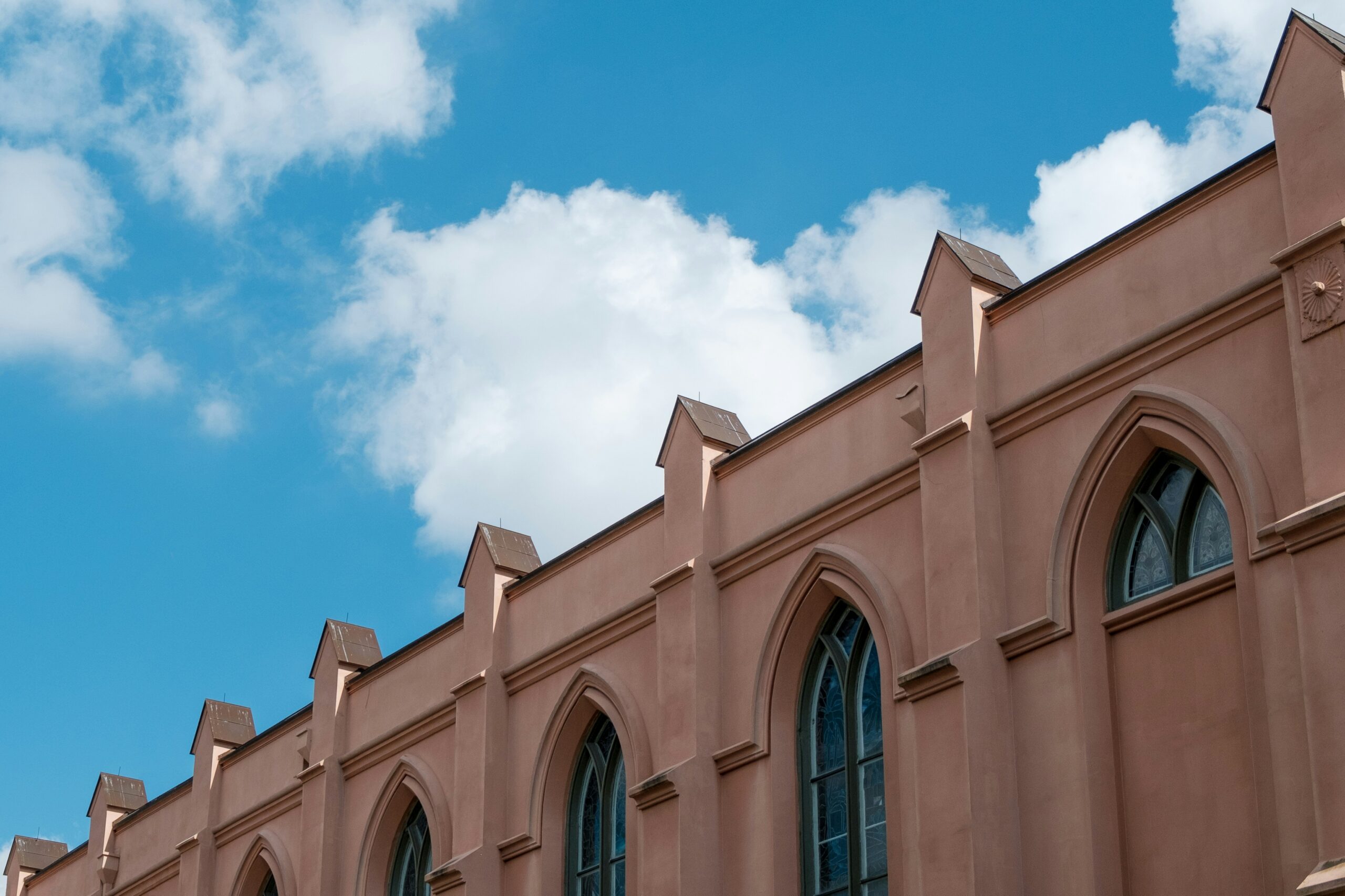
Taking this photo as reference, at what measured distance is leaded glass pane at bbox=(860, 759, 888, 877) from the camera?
18.5m

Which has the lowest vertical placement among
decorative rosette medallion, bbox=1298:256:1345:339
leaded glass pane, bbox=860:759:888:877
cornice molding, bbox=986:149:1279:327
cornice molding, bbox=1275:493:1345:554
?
leaded glass pane, bbox=860:759:888:877

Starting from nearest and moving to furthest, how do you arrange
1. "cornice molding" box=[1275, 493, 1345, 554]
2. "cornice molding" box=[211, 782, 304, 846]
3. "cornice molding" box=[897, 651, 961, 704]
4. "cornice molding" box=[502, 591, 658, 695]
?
"cornice molding" box=[1275, 493, 1345, 554], "cornice molding" box=[897, 651, 961, 704], "cornice molding" box=[502, 591, 658, 695], "cornice molding" box=[211, 782, 304, 846]

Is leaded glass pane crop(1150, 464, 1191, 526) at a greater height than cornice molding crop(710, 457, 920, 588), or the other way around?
cornice molding crop(710, 457, 920, 588)

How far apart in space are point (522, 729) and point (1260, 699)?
1090 cm

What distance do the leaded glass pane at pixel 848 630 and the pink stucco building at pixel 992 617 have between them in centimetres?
5

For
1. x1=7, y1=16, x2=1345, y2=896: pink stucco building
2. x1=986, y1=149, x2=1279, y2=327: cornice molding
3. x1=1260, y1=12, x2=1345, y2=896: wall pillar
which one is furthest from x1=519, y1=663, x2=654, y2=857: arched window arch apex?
x1=1260, y1=12, x2=1345, y2=896: wall pillar

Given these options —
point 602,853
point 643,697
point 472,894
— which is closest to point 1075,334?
point 643,697

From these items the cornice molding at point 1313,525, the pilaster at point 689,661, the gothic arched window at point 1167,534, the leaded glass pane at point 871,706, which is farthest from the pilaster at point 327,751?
the cornice molding at point 1313,525

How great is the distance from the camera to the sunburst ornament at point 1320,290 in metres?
15.1

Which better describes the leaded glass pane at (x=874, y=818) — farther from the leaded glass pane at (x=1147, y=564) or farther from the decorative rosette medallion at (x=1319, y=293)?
the decorative rosette medallion at (x=1319, y=293)

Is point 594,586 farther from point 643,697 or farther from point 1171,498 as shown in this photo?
point 1171,498

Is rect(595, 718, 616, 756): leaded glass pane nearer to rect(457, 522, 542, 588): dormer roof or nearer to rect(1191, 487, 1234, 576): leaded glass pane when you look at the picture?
rect(457, 522, 542, 588): dormer roof

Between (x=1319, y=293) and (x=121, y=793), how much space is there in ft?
79.5

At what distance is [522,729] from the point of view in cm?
2372
